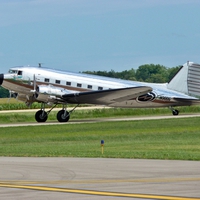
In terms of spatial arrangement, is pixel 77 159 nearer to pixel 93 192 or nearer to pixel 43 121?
pixel 93 192

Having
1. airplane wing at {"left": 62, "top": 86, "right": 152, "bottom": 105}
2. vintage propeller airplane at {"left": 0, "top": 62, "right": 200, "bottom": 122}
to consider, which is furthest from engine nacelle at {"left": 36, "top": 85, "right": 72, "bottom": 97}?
airplane wing at {"left": 62, "top": 86, "right": 152, "bottom": 105}

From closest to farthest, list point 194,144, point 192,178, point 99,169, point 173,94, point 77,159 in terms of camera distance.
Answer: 1. point 192,178
2. point 99,169
3. point 77,159
4. point 194,144
5. point 173,94

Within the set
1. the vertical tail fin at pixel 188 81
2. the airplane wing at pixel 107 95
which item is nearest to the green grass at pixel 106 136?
the airplane wing at pixel 107 95

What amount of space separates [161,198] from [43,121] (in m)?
40.8

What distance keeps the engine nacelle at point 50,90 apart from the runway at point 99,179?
27678mm

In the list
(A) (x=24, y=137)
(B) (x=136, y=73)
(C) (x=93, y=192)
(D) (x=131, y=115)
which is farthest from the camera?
(B) (x=136, y=73)

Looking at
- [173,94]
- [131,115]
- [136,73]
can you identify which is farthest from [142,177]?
[136,73]

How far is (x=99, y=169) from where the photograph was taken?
709 inches

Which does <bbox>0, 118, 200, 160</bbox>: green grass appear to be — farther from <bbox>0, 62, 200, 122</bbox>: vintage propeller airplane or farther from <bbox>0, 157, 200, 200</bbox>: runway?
<bbox>0, 157, 200, 200</bbox>: runway

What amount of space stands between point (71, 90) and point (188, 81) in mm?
13864

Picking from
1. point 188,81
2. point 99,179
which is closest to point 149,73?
point 188,81

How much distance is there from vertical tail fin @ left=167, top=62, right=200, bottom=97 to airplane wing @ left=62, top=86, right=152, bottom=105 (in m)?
8.10

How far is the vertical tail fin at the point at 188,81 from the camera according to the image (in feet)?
195

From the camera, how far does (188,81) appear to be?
60.1 m
